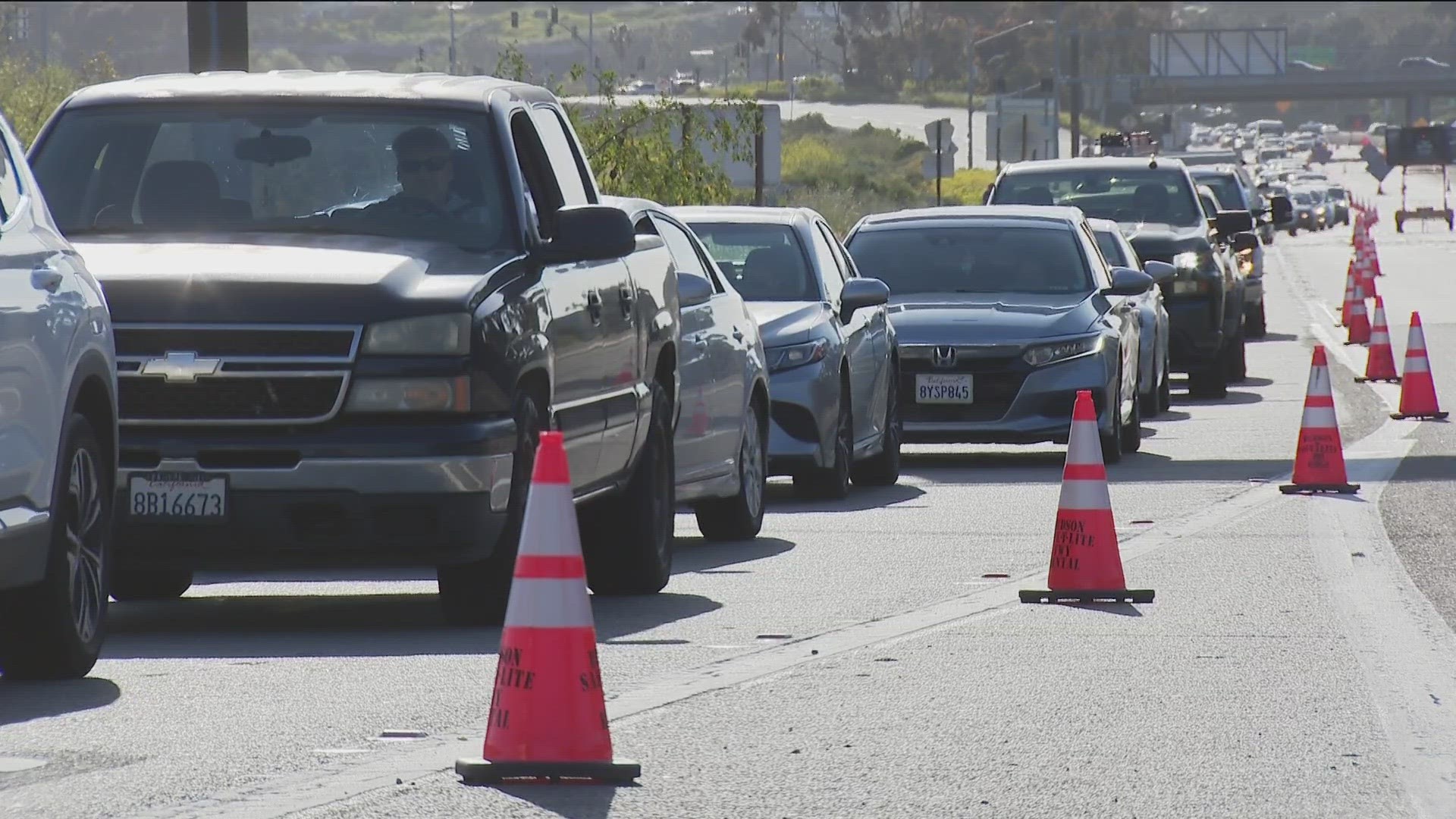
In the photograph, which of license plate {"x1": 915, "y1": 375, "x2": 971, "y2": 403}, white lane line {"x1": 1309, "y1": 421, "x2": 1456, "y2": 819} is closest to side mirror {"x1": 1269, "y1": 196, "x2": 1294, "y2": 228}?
license plate {"x1": 915, "y1": 375, "x2": 971, "y2": 403}

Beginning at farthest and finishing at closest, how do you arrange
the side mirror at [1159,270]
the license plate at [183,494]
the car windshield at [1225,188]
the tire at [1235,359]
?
the car windshield at [1225,188]
the tire at [1235,359]
the side mirror at [1159,270]
the license plate at [183,494]

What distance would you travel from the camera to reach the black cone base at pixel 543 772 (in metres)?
6.60

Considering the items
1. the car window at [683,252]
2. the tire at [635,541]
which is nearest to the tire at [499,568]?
the tire at [635,541]

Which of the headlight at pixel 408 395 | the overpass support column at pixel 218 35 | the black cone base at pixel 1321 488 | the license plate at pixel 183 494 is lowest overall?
the black cone base at pixel 1321 488

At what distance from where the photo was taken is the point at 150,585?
10.9 m

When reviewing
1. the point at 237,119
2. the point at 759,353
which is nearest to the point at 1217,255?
the point at 759,353

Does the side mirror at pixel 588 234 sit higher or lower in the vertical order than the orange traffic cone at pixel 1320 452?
higher

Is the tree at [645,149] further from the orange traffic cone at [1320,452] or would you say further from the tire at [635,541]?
the tire at [635,541]

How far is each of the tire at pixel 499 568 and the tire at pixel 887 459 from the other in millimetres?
6889

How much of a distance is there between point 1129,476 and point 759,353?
3812 mm

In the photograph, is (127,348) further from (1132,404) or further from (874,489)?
(1132,404)

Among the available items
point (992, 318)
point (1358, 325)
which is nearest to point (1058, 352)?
point (992, 318)

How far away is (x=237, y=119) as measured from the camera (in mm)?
10492

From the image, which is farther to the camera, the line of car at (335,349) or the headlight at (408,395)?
the headlight at (408,395)
